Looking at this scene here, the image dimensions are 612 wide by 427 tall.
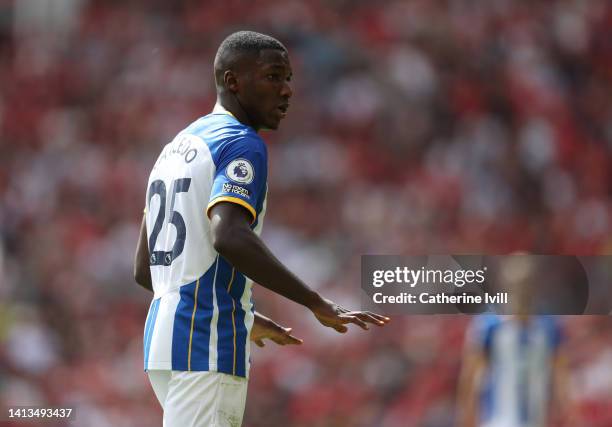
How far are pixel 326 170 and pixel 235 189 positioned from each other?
5.26m

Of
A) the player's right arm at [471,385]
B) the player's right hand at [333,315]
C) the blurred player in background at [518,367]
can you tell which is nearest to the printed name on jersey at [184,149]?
the player's right hand at [333,315]

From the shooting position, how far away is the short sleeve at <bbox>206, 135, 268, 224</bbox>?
2.65 meters

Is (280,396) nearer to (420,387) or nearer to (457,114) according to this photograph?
(420,387)

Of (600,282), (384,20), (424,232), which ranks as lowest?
(600,282)

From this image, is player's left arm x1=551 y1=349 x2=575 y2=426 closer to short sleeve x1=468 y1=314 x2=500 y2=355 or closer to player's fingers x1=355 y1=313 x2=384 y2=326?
short sleeve x1=468 y1=314 x2=500 y2=355

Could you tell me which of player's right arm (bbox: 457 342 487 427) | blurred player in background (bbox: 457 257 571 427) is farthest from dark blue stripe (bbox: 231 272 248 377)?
player's right arm (bbox: 457 342 487 427)

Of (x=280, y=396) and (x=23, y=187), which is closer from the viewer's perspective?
(x=280, y=396)

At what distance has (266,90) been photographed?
2.93 metres

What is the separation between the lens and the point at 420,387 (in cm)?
695

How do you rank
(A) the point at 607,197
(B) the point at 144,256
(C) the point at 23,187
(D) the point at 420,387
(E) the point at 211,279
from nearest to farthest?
1. (E) the point at 211,279
2. (B) the point at 144,256
3. (D) the point at 420,387
4. (A) the point at 607,197
5. (C) the point at 23,187

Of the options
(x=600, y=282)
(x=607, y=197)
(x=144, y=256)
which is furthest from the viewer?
(x=607, y=197)

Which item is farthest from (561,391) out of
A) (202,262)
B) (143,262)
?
(202,262)

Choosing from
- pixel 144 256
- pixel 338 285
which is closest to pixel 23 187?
pixel 338 285

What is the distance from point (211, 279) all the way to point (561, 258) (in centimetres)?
442
